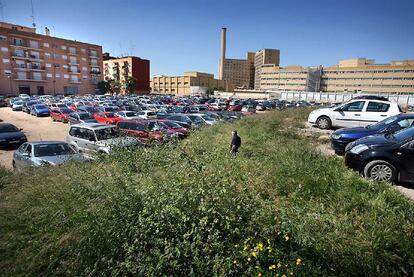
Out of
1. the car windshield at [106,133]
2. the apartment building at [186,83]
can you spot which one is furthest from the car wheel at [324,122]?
the apartment building at [186,83]

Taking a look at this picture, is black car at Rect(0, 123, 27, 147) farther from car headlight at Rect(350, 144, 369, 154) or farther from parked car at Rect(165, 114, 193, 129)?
car headlight at Rect(350, 144, 369, 154)

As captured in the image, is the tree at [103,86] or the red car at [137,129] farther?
the tree at [103,86]

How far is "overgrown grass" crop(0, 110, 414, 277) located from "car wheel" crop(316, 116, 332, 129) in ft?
28.6

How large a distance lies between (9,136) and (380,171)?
18.2 metres

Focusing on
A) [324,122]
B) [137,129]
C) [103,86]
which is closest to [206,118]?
[137,129]

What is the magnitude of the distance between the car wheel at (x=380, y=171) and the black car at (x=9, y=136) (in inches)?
699

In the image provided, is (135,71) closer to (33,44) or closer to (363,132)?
(33,44)

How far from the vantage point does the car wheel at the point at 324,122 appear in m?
13.6

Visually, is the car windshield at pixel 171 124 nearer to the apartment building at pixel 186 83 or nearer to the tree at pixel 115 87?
the tree at pixel 115 87

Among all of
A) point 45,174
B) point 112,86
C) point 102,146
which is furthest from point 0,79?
point 45,174

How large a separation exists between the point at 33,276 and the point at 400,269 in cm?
523

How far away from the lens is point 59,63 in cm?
7594

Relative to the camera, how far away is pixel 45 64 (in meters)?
72.7

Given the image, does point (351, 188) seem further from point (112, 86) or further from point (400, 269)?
point (112, 86)
